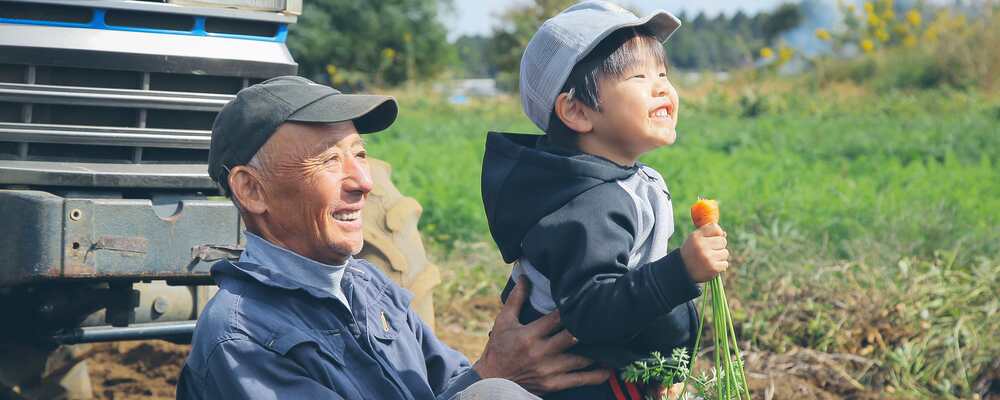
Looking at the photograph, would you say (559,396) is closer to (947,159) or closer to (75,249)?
(75,249)

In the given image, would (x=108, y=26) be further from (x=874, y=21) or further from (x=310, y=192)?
(x=874, y=21)

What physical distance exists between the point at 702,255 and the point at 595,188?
1.10 feet

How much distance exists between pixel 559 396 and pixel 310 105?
2.77 feet

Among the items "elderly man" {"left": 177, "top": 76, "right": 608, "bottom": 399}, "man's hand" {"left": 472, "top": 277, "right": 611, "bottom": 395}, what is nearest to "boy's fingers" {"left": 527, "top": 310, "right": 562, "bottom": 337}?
"man's hand" {"left": 472, "top": 277, "right": 611, "bottom": 395}

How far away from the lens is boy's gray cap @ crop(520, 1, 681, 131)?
107 inches

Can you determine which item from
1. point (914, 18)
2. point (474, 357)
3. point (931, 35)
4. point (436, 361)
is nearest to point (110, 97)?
point (436, 361)

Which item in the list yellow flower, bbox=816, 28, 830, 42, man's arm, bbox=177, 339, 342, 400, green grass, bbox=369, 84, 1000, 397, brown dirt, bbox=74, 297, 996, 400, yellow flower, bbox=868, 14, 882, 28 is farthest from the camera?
yellow flower, bbox=868, 14, 882, 28

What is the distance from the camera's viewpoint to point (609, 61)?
2.73 metres

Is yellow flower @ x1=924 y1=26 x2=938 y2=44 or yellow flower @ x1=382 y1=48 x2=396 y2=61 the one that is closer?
yellow flower @ x1=924 y1=26 x2=938 y2=44

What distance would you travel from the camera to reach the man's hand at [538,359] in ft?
8.95

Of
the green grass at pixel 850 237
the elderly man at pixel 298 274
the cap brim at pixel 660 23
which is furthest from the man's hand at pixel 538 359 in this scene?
the green grass at pixel 850 237

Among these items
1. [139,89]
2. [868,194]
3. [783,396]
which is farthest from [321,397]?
[868,194]

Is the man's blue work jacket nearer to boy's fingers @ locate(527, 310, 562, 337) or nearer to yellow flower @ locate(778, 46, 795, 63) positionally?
boy's fingers @ locate(527, 310, 562, 337)

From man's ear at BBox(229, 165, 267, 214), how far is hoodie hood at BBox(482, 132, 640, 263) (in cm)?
55
